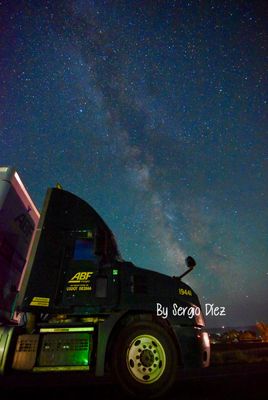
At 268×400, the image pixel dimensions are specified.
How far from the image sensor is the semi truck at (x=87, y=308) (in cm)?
549

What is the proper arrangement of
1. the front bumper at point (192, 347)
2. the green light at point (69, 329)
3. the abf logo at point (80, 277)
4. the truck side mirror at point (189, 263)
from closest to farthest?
1. the front bumper at point (192, 347)
2. the green light at point (69, 329)
3. the abf logo at point (80, 277)
4. the truck side mirror at point (189, 263)

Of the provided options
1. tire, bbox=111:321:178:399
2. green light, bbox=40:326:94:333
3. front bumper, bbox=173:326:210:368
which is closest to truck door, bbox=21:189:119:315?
green light, bbox=40:326:94:333

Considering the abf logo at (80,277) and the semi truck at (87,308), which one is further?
the abf logo at (80,277)

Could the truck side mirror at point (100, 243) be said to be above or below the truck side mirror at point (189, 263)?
above

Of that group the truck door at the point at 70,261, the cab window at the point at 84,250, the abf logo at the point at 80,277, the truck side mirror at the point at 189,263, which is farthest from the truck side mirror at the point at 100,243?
the truck side mirror at the point at 189,263

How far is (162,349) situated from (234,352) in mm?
16135

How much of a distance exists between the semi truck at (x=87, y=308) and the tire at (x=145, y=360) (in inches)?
0.6

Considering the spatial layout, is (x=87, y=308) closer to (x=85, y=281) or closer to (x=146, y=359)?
(x=85, y=281)

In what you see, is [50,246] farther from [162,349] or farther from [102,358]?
[162,349]

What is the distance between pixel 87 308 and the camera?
5.96 m

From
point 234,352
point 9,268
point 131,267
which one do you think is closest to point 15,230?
point 9,268

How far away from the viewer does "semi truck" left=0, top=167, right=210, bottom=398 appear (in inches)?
216

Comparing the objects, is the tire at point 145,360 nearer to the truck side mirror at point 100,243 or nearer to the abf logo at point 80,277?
the abf logo at point 80,277

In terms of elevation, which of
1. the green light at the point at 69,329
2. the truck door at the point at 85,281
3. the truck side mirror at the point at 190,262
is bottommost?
the green light at the point at 69,329
